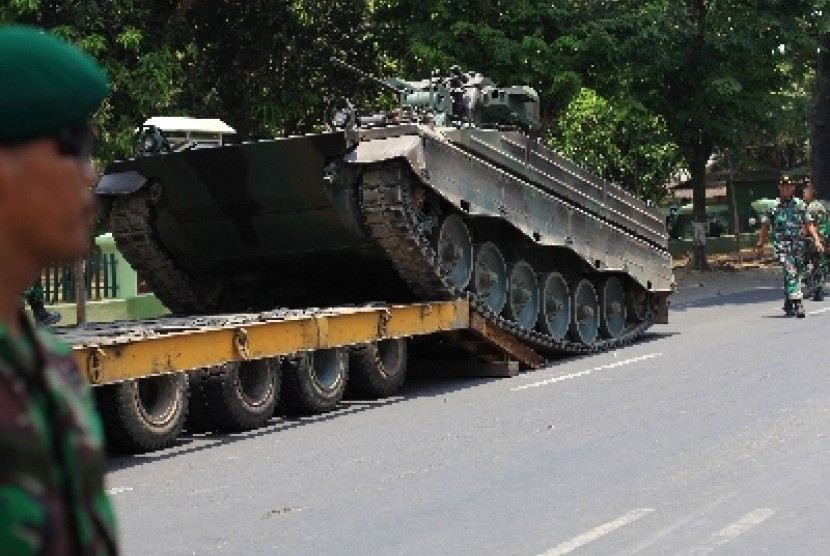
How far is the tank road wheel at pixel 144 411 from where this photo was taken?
1070cm

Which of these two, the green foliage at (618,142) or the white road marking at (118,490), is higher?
the green foliage at (618,142)

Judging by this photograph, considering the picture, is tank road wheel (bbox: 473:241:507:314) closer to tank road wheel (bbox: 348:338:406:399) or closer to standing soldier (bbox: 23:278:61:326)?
tank road wheel (bbox: 348:338:406:399)

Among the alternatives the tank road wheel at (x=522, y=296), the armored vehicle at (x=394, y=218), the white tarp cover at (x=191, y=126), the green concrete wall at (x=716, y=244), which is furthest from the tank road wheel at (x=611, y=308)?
the green concrete wall at (x=716, y=244)

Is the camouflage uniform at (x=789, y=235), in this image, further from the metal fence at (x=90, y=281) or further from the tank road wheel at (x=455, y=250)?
the metal fence at (x=90, y=281)

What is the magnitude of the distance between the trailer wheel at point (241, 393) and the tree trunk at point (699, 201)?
2037 cm

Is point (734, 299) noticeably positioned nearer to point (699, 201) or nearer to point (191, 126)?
point (699, 201)

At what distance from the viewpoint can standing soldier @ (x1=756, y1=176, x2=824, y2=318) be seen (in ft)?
67.6

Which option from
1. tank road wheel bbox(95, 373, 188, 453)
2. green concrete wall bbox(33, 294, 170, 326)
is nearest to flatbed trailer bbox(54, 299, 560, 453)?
tank road wheel bbox(95, 373, 188, 453)

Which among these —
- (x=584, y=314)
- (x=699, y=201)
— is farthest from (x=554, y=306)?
(x=699, y=201)

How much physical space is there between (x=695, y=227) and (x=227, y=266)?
1828 centimetres

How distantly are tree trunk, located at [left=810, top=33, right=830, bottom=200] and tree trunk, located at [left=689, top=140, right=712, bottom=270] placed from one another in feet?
13.9

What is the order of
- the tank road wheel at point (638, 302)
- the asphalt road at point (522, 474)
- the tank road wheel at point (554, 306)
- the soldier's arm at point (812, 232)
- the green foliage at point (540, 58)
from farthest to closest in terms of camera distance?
the green foliage at point (540, 58) → the soldier's arm at point (812, 232) → the tank road wheel at point (638, 302) → the tank road wheel at point (554, 306) → the asphalt road at point (522, 474)

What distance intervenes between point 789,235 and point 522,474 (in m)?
12.6

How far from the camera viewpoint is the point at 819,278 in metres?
24.3
